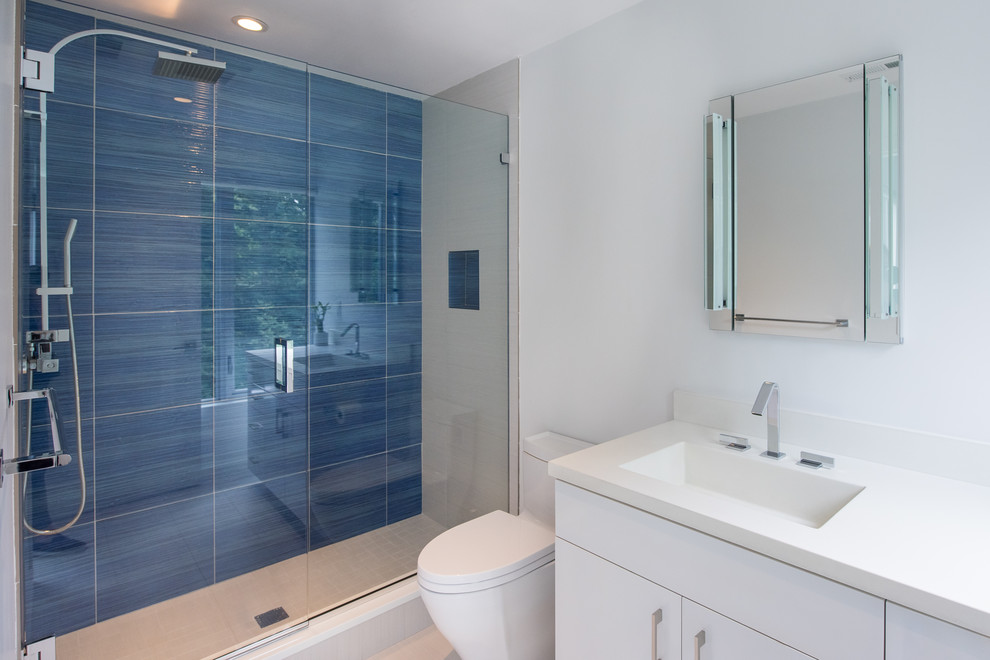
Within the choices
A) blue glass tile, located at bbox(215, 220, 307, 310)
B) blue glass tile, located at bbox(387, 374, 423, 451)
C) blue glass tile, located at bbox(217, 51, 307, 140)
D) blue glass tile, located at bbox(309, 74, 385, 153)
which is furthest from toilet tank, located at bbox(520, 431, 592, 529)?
blue glass tile, located at bbox(217, 51, 307, 140)

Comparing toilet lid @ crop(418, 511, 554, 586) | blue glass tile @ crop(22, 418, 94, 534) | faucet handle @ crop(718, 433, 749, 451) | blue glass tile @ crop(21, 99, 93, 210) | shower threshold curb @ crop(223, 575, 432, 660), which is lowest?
shower threshold curb @ crop(223, 575, 432, 660)

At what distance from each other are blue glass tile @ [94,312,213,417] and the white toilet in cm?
101

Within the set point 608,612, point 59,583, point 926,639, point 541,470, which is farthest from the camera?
point 541,470

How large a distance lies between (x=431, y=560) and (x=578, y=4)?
1940mm

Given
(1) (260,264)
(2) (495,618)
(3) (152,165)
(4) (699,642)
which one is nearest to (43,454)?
(1) (260,264)

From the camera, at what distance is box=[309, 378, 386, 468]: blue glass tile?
204 cm

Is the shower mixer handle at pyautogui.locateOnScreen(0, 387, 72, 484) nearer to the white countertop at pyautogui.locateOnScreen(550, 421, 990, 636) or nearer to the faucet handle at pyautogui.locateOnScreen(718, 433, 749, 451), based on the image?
the white countertop at pyautogui.locateOnScreen(550, 421, 990, 636)

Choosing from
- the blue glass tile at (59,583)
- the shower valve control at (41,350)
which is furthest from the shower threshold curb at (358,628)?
A: the shower valve control at (41,350)

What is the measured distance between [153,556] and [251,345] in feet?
2.67

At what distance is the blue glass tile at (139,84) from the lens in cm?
169

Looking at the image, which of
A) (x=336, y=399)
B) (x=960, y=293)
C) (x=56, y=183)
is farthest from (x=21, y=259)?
(x=960, y=293)

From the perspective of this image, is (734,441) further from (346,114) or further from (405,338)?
(346,114)

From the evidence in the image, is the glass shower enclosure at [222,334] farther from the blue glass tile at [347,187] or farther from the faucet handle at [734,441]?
the faucet handle at [734,441]

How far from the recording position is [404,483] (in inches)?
89.5
